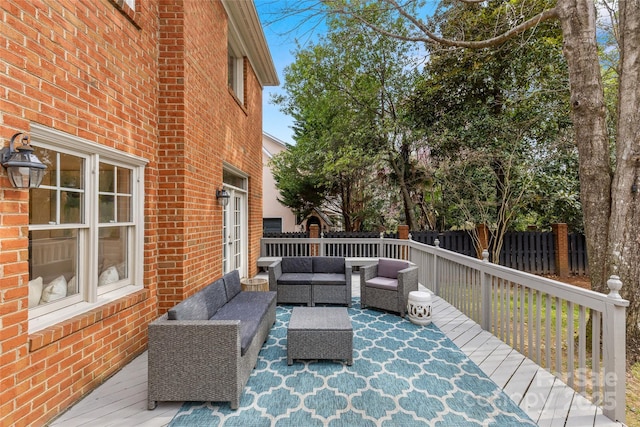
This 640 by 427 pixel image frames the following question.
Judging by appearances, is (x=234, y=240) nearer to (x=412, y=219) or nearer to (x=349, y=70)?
(x=412, y=219)

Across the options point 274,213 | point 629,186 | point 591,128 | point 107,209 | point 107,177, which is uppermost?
point 591,128

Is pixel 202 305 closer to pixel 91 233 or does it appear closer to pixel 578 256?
pixel 91 233

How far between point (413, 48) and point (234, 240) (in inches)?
356

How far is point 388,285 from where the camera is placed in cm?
487

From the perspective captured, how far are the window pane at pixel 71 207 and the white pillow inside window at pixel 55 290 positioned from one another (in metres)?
0.52

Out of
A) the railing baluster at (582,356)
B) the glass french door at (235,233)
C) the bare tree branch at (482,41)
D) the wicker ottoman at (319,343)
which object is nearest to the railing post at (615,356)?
the railing baluster at (582,356)

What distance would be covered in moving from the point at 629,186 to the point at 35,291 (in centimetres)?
605

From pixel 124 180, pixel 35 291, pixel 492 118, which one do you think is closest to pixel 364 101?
pixel 492 118

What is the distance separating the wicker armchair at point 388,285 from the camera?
15.5 ft

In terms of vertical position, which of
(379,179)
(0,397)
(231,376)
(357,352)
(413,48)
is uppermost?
(413,48)

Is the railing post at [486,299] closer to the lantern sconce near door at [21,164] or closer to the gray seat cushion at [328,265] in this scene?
the gray seat cushion at [328,265]

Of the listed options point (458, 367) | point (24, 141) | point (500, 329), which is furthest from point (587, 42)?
point (24, 141)

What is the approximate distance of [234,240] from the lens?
20.6 ft

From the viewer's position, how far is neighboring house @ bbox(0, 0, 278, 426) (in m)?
1.99
